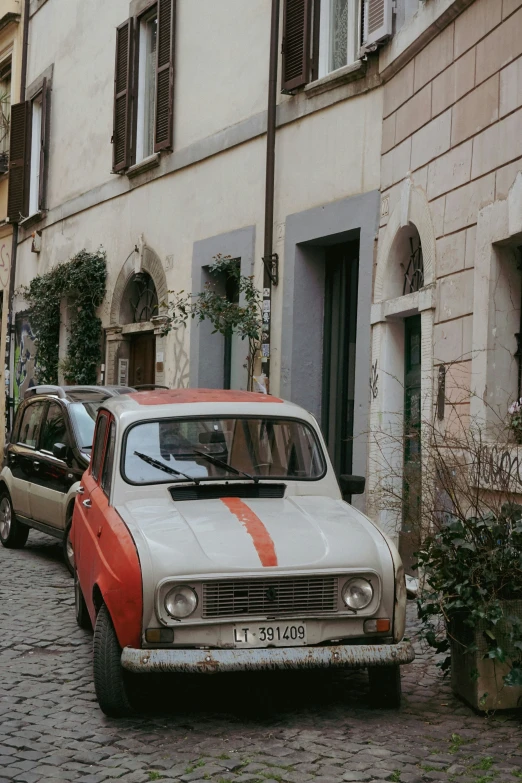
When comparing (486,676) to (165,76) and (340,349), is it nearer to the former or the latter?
(340,349)

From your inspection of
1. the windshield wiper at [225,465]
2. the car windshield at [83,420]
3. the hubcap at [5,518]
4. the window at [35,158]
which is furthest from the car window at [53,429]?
the window at [35,158]

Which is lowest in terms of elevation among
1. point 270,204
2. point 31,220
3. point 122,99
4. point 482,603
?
point 482,603

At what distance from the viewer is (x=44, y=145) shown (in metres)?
20.6

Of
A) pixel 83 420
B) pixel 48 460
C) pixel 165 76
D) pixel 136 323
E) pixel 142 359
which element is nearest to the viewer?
pixel 83 420

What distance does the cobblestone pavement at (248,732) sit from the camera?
461cm

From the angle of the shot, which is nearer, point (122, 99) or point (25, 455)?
point (25, 455)

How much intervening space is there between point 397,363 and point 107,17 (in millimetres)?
9863

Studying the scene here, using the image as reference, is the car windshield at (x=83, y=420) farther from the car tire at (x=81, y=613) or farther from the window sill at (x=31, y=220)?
the window sill at (x=31, y=220)

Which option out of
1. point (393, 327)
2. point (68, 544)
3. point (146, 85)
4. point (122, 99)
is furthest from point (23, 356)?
point (68, 544)

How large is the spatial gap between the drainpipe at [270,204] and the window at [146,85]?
165 inches

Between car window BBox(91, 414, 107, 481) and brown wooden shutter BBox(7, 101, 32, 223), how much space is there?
592 inches

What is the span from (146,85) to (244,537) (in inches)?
497

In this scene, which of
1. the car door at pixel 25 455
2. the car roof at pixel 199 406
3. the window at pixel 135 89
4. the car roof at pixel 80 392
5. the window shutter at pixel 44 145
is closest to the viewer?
the car roof at pixel 199 406

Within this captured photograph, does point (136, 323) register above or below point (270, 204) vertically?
below
